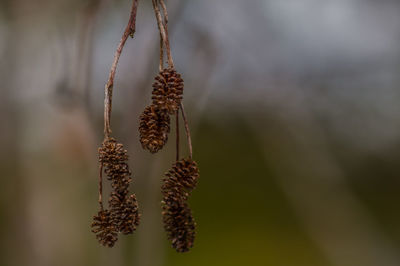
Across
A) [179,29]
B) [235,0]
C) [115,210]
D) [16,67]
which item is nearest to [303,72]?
[235,0]

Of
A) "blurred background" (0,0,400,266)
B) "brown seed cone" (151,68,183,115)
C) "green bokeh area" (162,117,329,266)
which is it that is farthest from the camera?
"green bokeh area" (162,117,329,266)

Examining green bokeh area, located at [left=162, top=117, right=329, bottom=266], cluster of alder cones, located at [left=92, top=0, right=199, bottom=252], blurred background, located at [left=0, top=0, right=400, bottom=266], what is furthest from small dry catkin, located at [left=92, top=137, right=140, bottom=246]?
green bokeh area, located at [left=162, top=117, right=329, bottom=266]

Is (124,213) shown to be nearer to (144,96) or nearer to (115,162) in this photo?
(115,162)

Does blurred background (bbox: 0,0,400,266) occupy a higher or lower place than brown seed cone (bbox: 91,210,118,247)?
Result: higher

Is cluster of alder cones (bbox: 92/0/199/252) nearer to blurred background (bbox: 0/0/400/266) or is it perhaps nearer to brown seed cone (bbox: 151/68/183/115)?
brown seed cone (bbox: 151/68/183/115)

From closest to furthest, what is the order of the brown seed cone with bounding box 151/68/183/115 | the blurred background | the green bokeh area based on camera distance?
the brown seed cone with bounding box 151/68/183/115, the blurred background, the green bokeh area

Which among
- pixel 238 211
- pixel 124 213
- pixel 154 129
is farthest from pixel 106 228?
pixel 238 211
